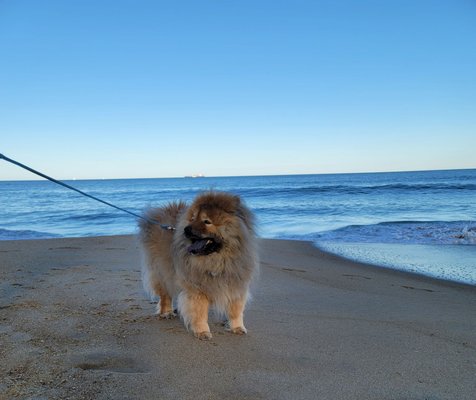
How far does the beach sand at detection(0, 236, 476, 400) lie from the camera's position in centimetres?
234

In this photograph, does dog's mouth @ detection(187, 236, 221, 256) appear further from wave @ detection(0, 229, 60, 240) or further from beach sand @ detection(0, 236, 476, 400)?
wave @ detection(0, 229, 60, 240)

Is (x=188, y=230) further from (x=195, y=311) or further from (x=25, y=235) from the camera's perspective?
(x=25, y=235)

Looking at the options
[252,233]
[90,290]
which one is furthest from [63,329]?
[252,233]

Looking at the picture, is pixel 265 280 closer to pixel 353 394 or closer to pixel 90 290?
pixel 90 290

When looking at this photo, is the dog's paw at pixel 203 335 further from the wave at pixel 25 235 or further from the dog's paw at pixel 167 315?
the wave at pixel 25 235

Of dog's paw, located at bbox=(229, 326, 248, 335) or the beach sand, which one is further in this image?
dog's paw, located at bbox=(229, 326, 248, 335)

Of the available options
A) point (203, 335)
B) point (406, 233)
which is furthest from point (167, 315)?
point (406, 233)

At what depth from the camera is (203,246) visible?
340cm

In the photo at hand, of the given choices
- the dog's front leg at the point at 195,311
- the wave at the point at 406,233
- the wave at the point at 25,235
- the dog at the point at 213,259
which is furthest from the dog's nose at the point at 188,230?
the wave at the point at 25,235

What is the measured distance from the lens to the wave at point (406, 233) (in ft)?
31.8

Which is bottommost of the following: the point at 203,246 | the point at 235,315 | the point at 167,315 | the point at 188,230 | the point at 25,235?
the point at 25,235

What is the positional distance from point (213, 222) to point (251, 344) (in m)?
1.05

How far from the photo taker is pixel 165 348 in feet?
9.87

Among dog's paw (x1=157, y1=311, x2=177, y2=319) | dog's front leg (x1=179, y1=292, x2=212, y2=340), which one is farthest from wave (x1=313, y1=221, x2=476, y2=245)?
dog's front leg (x1=179, y1=292, x2=212, y2=340)
